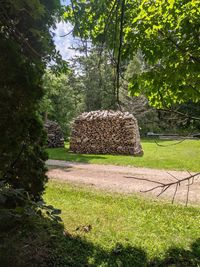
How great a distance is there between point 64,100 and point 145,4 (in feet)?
64.1

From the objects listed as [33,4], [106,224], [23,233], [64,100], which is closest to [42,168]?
[23,233]

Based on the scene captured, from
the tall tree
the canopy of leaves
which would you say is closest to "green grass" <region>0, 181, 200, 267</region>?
the tall tree

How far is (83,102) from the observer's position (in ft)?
95.2

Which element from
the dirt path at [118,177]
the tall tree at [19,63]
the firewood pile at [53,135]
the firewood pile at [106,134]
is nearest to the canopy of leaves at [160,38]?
the tall tree at [19,63]

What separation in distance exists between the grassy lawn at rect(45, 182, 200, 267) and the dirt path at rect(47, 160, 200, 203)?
943 mm

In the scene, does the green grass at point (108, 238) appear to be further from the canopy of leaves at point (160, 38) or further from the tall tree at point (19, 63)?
the canopy of leaves at point (160, 38)

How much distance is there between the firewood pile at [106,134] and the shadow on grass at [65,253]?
9946 mm

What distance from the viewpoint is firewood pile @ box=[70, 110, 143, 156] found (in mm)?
13242

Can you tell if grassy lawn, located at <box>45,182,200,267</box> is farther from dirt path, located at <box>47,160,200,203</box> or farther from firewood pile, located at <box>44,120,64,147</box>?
firewood pile, located at <box>44,120,64,147</box>

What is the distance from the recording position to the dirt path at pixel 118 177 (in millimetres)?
6184

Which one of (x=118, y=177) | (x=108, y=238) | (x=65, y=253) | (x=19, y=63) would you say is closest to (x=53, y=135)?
(x=118, y=177)

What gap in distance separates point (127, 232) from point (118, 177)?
13.8ft

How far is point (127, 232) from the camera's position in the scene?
363cm

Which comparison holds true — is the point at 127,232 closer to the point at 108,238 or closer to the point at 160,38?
the point at 108,238
